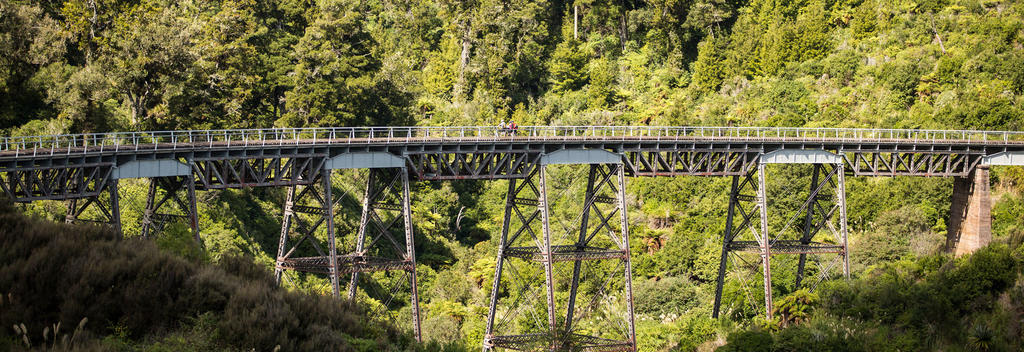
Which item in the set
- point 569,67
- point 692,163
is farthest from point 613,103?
point 692,163

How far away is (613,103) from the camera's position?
221 ft

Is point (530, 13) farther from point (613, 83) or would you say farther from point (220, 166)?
point (220, 166)

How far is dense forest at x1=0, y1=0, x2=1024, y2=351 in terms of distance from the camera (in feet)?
96.6

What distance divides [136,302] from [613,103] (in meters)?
54.6

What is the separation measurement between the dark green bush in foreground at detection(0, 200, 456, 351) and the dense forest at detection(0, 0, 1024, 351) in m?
0.14

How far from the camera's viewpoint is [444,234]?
5528 centimetres

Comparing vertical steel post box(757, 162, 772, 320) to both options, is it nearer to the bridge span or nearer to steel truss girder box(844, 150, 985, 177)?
the bridge span

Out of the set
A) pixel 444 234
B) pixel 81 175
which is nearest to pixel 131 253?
pixel 81 175

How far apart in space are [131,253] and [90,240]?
124cm

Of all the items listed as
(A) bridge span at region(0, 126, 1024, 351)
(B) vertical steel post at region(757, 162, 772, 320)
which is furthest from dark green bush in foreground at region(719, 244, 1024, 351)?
(A) bridge span at region(0, 126, 1024, 351)

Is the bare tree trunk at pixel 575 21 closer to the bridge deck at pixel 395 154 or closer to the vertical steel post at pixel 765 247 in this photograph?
the bridge deck at pixel 395 154

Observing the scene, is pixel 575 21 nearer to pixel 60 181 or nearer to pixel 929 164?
pixel 929 164

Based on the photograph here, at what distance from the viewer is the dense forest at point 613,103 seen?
29453 mm

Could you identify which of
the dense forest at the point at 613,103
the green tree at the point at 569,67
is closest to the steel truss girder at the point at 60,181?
the dense forest at the point at 613,103
